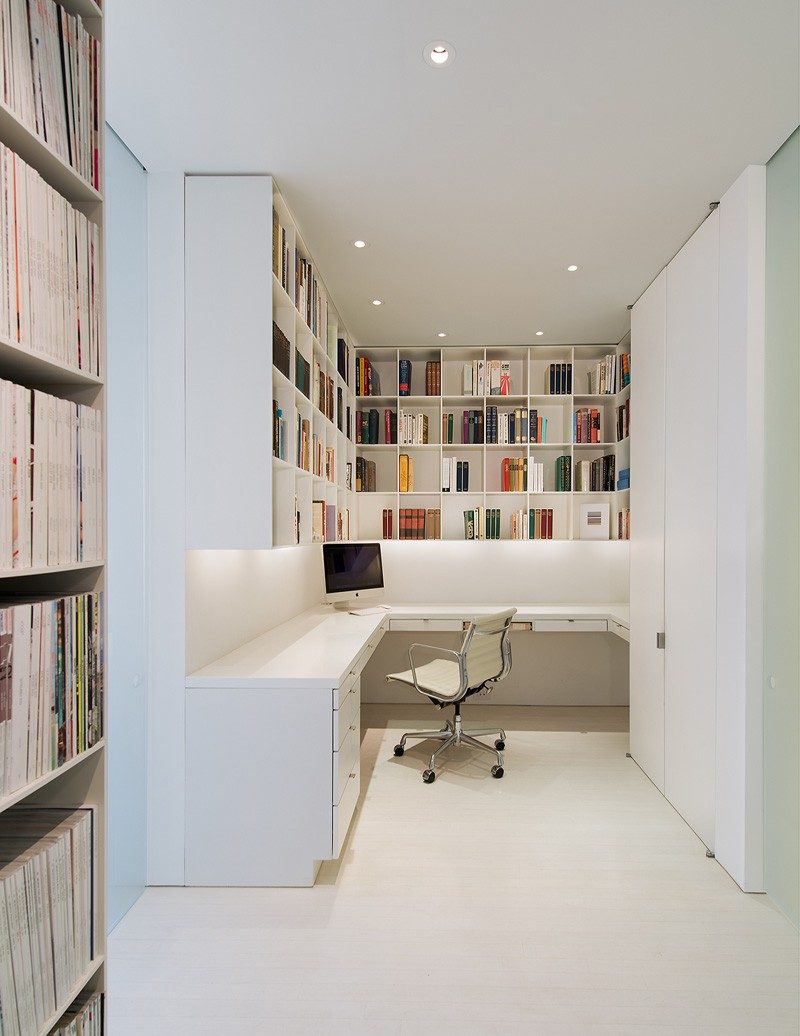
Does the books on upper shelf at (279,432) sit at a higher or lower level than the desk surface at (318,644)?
higher

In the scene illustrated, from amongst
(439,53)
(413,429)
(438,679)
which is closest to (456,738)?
(438,679)

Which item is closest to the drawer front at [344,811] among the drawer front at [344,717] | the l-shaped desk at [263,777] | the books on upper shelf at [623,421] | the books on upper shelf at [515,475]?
the l-shaped desk at [263,777]

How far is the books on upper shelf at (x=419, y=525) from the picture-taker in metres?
5.36

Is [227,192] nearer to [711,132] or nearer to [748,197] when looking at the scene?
[711,132]

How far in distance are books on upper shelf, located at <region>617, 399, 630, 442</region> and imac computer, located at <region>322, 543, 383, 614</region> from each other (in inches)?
77.8

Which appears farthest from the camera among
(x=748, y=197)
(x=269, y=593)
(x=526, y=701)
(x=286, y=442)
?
(x=526, y=701)

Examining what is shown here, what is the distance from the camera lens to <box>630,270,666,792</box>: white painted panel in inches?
141

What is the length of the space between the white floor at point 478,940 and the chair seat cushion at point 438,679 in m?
0.71

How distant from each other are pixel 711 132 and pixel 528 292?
169 centimetres

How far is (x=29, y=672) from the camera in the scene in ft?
3.79

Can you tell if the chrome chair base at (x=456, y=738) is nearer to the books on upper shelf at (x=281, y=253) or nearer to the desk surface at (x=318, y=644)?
the desk surface at (x=318, y=644)

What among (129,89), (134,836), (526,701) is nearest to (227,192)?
(129,89)

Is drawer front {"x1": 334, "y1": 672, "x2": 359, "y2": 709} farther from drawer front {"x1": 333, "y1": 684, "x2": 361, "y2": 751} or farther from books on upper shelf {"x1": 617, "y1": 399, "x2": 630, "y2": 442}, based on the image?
books on upper shelf {"x1": 617, "y1": 399, "x2": 630, "y2": 442}

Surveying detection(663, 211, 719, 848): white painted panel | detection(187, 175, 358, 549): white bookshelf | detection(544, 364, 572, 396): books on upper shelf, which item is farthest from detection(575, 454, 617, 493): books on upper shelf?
detection(187, 175, 358, 549): white bookshelf
